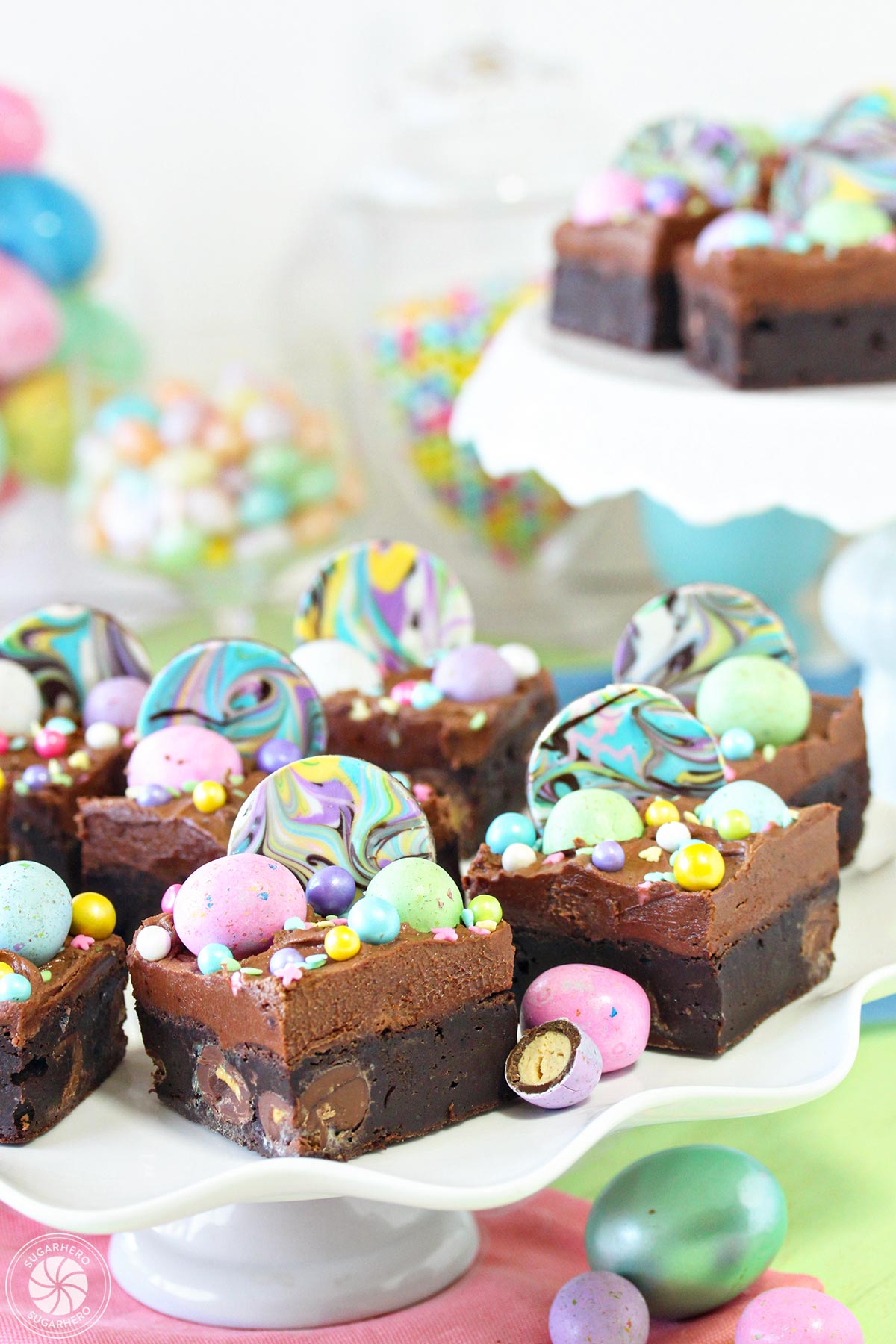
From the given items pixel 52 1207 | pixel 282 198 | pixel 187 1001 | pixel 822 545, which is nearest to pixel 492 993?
pixel 187 1001

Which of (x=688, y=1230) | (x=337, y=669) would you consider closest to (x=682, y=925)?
(x=688, y=1230)

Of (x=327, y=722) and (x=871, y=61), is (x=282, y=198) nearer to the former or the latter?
(x=871, y=61)

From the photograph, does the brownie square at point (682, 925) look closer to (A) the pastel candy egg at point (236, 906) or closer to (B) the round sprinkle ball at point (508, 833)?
(B) the round sprinkle ball at point (508, 833)

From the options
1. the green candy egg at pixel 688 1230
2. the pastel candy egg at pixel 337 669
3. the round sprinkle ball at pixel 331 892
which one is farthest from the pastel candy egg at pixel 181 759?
the green candy egg at pixel 688 1230

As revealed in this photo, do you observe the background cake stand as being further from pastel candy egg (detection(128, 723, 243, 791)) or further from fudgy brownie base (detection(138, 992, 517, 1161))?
fudgy brownie base (detection(138, 992, 517, 1161))

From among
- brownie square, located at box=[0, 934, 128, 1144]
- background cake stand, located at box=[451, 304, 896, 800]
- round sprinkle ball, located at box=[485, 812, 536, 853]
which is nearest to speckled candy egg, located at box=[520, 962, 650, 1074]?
round sprinkle ball, located at box=[485, 812, 536, 853]
